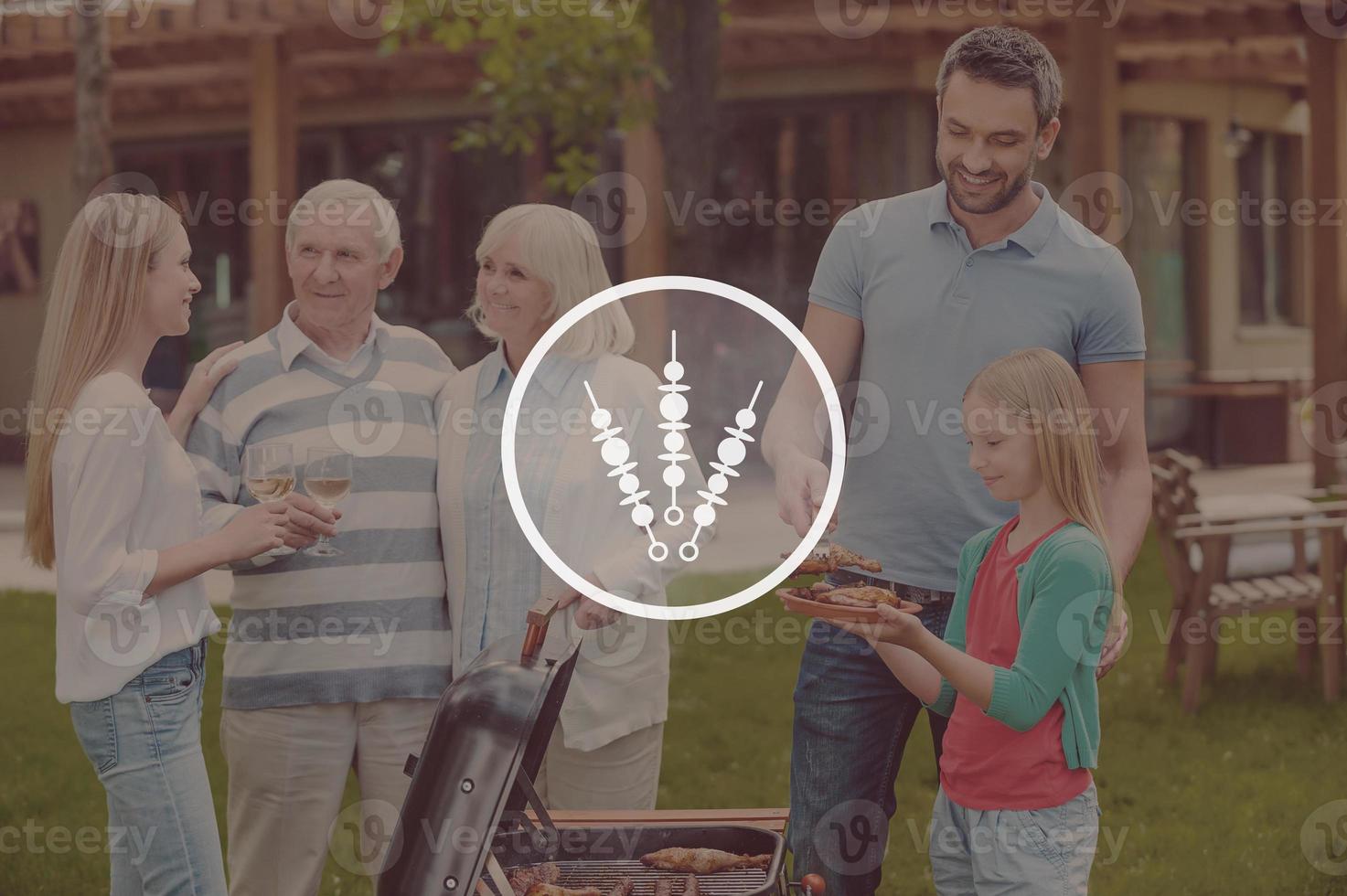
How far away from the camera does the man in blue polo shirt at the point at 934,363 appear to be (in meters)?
2.50

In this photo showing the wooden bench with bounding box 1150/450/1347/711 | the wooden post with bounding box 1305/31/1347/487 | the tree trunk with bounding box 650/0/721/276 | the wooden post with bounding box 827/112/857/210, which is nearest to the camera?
the tree trunk with bounding box 650/0/721/276

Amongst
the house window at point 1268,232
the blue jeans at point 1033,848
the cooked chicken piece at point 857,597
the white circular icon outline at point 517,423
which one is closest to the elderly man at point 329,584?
the white circular icon outline at point 517,423

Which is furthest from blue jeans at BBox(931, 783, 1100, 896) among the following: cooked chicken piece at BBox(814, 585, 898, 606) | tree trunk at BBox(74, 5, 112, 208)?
tree trunk at BBox(74, 5, 112, 208)

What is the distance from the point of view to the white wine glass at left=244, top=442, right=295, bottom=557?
8.52 ft

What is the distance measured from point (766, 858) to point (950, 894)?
1.17 ft

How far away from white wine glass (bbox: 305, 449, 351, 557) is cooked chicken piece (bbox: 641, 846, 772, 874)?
799 millimetres

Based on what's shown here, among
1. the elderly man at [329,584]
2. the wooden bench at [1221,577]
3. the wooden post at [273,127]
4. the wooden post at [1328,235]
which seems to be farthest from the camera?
the wooden post at [273,127]

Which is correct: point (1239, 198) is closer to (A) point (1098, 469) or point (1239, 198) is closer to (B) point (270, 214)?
(B) point (270, 214)

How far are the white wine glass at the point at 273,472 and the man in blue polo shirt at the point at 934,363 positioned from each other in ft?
2.69

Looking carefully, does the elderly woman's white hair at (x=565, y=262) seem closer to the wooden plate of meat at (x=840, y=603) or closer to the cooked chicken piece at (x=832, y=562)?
the cooked chicken piece at (x=832, y=562)

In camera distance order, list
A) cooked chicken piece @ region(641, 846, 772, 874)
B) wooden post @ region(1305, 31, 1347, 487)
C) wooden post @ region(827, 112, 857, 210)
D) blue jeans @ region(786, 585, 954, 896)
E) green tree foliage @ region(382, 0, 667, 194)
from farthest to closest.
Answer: wooden post @ region(827, 112, 857, 210)
wooden post @ region(1305, 31, 1347, 487)
green tree foliage @ region(382, 0, 667, 194)
blue jeans @ region(786, 585, 954, 896)
cooked chicken piece @ region(641, 846, 772, 874)

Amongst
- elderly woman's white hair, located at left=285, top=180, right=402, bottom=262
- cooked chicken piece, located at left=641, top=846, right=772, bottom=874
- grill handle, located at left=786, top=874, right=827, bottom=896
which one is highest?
elderly woman's white hair, located at left=285, top=180, right=402, bottom=262

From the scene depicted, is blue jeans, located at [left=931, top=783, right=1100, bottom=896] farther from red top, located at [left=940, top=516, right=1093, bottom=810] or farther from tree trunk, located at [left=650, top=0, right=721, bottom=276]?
tree trunk, located at [left=650, top=0, right=721, bottom=276]

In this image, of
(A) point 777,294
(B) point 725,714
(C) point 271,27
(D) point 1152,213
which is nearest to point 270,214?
(C) point 271,27
